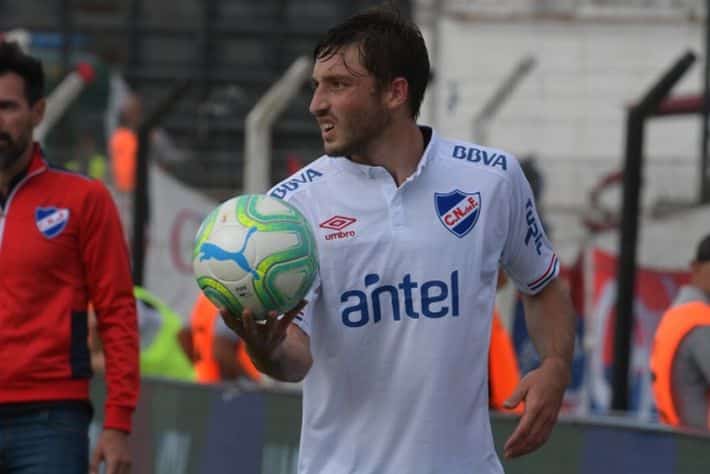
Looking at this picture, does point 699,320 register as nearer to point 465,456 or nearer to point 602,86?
point 465,456

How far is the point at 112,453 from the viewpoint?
18.9 feet

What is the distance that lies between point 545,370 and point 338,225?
24.4 inches

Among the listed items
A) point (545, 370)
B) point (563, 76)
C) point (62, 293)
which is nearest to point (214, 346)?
point (62, 293)

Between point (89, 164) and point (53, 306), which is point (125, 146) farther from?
point (53, 306)

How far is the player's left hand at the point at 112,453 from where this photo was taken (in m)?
5.75

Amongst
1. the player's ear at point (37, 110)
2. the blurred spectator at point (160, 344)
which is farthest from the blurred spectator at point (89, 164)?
the player's ear at point (37, 110)

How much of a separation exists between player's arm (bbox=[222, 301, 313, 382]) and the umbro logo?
0.24 metres

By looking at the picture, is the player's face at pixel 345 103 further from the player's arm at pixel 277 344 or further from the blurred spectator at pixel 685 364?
the blurred spectator at pixel 685 364

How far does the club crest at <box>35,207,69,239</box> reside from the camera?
584 cm

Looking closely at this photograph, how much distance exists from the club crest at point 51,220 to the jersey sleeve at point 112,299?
0.20 ft

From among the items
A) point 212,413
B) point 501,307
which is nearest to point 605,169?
point 501,307

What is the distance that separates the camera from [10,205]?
5.91 meters

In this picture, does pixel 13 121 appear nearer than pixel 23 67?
Yes

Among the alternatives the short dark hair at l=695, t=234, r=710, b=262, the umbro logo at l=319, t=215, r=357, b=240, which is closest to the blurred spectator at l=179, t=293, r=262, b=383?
the short dark hair at l=695, t=234, r=710, b=262
